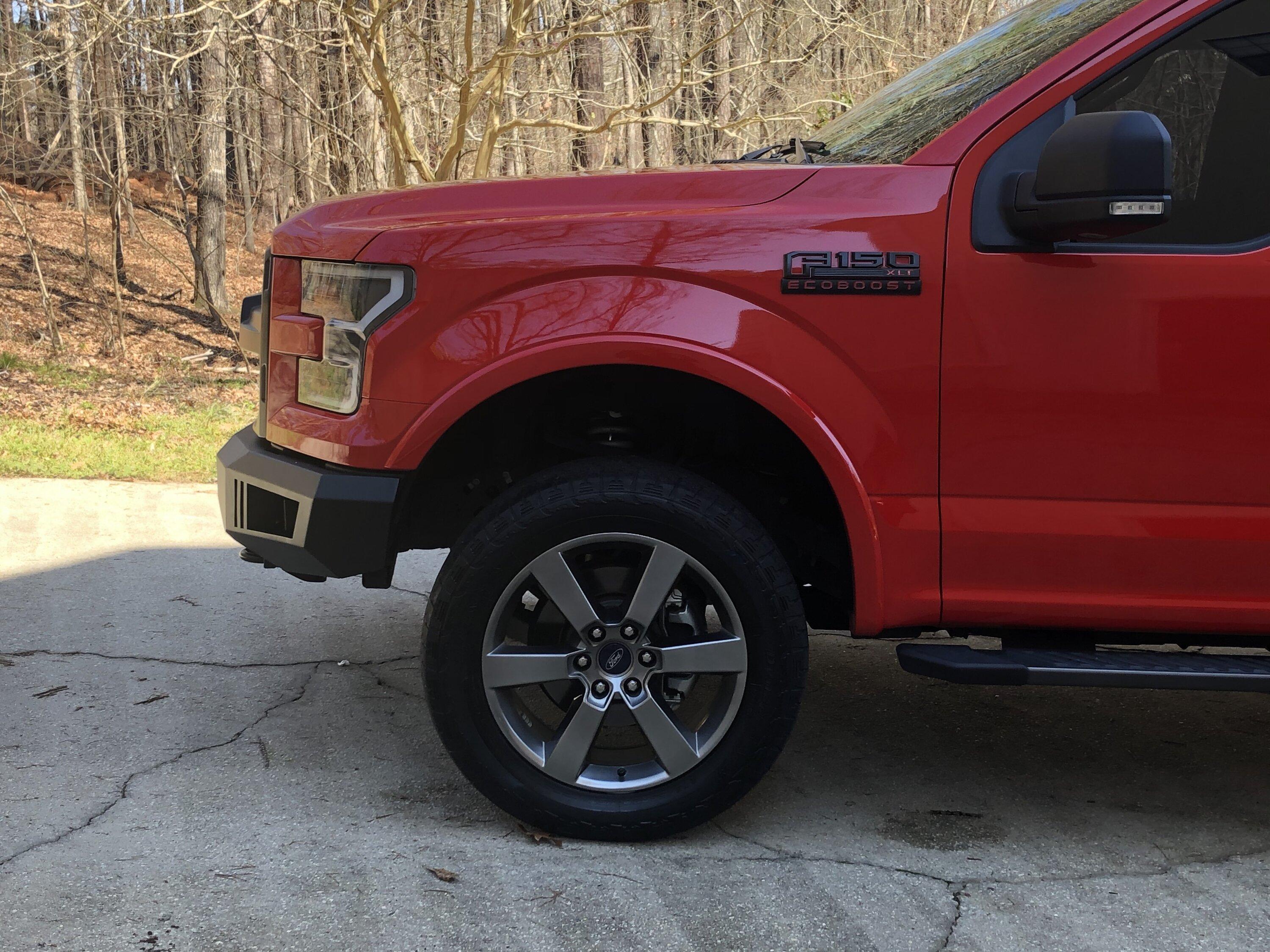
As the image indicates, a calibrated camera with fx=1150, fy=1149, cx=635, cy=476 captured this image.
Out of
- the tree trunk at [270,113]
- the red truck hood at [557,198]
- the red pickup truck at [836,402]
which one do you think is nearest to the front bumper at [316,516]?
the red pickup truck at [836,402]

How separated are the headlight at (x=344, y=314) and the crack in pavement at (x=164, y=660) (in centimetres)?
150

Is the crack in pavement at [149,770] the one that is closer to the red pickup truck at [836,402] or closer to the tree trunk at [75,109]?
the red pickup truck at [836,402]

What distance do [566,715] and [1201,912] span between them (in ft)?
4.95

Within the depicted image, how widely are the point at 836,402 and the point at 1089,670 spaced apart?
0.85 meters

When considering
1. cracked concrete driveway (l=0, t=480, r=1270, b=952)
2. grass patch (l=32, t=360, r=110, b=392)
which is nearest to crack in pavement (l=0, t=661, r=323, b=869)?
cracked concrete driveway (l=0, t=480, r=1270, b=952)

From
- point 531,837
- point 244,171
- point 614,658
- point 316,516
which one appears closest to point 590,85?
point 316,516

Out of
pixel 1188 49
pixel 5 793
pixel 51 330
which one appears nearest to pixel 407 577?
pixel 5 793

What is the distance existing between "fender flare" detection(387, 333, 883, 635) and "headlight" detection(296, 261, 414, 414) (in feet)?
0.69

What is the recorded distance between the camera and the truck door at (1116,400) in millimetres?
2615

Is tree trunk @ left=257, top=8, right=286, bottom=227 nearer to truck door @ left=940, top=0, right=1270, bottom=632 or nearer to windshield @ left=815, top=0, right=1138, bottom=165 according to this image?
windshield @ left=815, top=0, right=1138, bottom=165

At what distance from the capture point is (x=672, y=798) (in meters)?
2.81

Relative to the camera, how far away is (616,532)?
2.76 metres

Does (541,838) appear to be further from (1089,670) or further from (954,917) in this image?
(1089,670)

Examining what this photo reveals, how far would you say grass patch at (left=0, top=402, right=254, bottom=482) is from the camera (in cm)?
728
